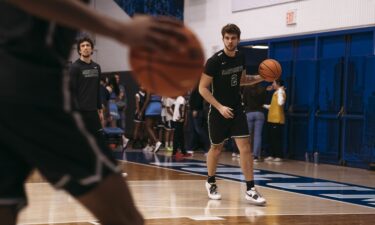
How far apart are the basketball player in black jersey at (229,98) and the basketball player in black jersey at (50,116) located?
540cm

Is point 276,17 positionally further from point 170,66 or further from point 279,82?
point 170,66

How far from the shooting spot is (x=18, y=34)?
2660 millimetres

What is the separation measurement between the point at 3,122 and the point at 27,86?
0.18 meters

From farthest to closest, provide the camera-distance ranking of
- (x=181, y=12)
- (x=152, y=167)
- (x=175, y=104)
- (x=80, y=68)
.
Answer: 1. (x=181, y=12)
2. (x=175, y=104)
3. (x=152, y=167)
4. (x=80, y=68)

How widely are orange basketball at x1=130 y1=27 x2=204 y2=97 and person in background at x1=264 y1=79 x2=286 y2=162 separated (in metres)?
12.4

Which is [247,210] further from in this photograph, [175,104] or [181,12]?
[181,12]

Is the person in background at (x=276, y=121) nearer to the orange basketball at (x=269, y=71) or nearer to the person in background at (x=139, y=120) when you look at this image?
the person in background at (x=139, y=120)

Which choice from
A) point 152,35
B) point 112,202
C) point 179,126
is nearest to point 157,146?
point 179,126

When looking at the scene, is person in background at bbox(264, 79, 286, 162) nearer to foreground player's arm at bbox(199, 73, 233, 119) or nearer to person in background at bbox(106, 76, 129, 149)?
person in background at bbox(106, 76, 129, 149)

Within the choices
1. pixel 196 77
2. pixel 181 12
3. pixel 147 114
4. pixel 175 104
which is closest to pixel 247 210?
pixel 196 77

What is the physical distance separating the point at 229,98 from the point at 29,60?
577 centimetres

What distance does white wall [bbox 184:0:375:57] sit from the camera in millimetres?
14453

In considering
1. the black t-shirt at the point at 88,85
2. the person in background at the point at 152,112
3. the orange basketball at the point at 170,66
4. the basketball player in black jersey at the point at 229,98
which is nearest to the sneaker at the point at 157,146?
the person in background at the point at 152,112

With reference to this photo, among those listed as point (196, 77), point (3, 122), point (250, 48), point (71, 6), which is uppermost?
point (250, 48)
